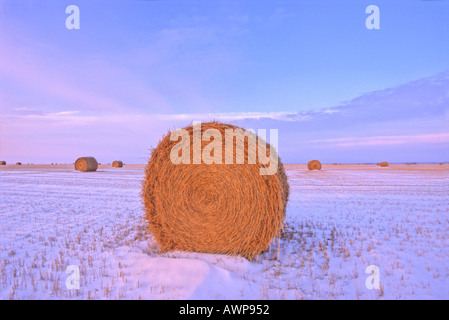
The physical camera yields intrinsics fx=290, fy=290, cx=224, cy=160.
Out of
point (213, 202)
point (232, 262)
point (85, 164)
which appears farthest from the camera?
point (85, 164)

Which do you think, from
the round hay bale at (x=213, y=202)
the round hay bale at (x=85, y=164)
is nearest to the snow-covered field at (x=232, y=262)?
the round hay bale at (x=213, y=202)

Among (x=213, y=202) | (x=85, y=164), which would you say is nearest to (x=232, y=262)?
(x=213, y=202)

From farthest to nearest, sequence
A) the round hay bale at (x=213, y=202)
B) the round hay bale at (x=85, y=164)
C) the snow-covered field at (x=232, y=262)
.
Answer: the round hay bale at (x=85, y=164) < the round hay bale at (x=213, y=202) < the snow-covered field at (x=232, y=262)

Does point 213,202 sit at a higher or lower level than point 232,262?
higher

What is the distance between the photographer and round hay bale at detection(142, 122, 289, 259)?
193 inches

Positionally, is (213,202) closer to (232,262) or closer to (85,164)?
(232,262)

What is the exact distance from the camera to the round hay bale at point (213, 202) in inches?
193

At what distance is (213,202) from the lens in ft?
17.0

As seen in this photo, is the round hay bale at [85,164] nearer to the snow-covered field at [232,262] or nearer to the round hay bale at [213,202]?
the snow-covered field at [232,262]

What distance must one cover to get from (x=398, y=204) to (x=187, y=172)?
810 centimetres

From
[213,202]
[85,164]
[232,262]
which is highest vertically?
[85,164]

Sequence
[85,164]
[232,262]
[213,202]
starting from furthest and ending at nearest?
[85,164] → [213,202] → [232,262]

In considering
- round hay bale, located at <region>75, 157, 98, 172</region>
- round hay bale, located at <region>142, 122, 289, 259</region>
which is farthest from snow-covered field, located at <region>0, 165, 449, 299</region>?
round hay bale, located at <region>75, 157, 98, 172</region>
